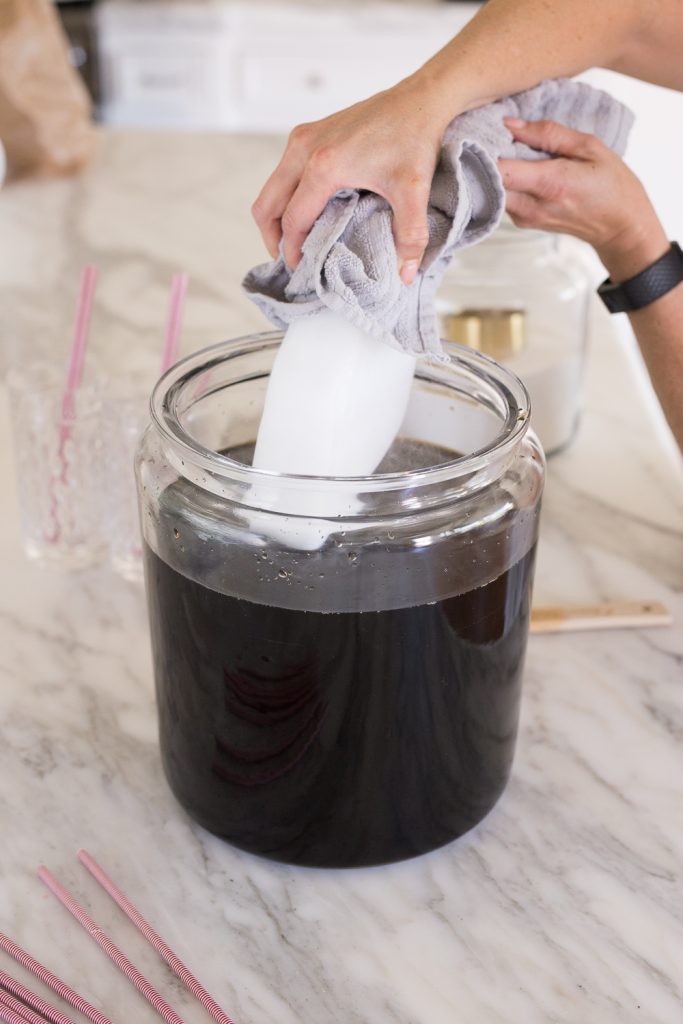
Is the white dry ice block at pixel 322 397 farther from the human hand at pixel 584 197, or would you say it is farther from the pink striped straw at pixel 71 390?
the pink striped straw at pixel 71 390

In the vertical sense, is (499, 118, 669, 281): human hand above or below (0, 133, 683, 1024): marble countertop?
above

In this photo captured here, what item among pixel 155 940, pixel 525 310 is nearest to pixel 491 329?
pixel 525 310

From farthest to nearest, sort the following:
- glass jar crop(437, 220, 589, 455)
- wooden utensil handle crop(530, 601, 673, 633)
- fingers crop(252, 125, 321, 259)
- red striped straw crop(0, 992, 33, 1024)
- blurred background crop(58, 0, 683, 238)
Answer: blurred background crop(58, 0, 683, 238), glass jar crop(437, 220, 589, 455), wooden utensil handle crop(530, 601, 673, 633), fingers crop(252, 125, 321, 259), red striped straw crop(0, 992, 33, 1024)

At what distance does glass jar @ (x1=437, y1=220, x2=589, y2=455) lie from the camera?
1149 millimetres

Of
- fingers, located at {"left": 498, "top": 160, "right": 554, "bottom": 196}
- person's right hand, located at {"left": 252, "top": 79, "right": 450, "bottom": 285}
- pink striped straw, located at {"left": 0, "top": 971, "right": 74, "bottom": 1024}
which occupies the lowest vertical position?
pink striped straw, located at {"left": 0, "top": 971, "right": 74, "bottom": 1024}

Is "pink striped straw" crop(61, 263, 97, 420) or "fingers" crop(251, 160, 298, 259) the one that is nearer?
"fingers" crop(251, 160, 298, 259)

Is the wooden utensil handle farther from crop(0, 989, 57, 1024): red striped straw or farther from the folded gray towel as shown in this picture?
crop(0, 989, 57, 1024): red striped straw

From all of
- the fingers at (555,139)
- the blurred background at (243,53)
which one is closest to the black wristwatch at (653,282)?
the fingers at (555,139)

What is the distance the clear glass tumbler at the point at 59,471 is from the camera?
99cm

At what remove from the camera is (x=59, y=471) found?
991mm

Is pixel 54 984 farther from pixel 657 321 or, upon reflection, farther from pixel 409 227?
pixel 657 321

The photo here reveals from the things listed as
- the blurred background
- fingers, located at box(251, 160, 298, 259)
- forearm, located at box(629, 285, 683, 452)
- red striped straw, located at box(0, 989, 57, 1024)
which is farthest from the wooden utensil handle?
the blurred background

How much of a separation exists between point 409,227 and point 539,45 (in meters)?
0.23

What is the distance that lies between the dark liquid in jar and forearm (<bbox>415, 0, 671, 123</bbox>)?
0.31 m
